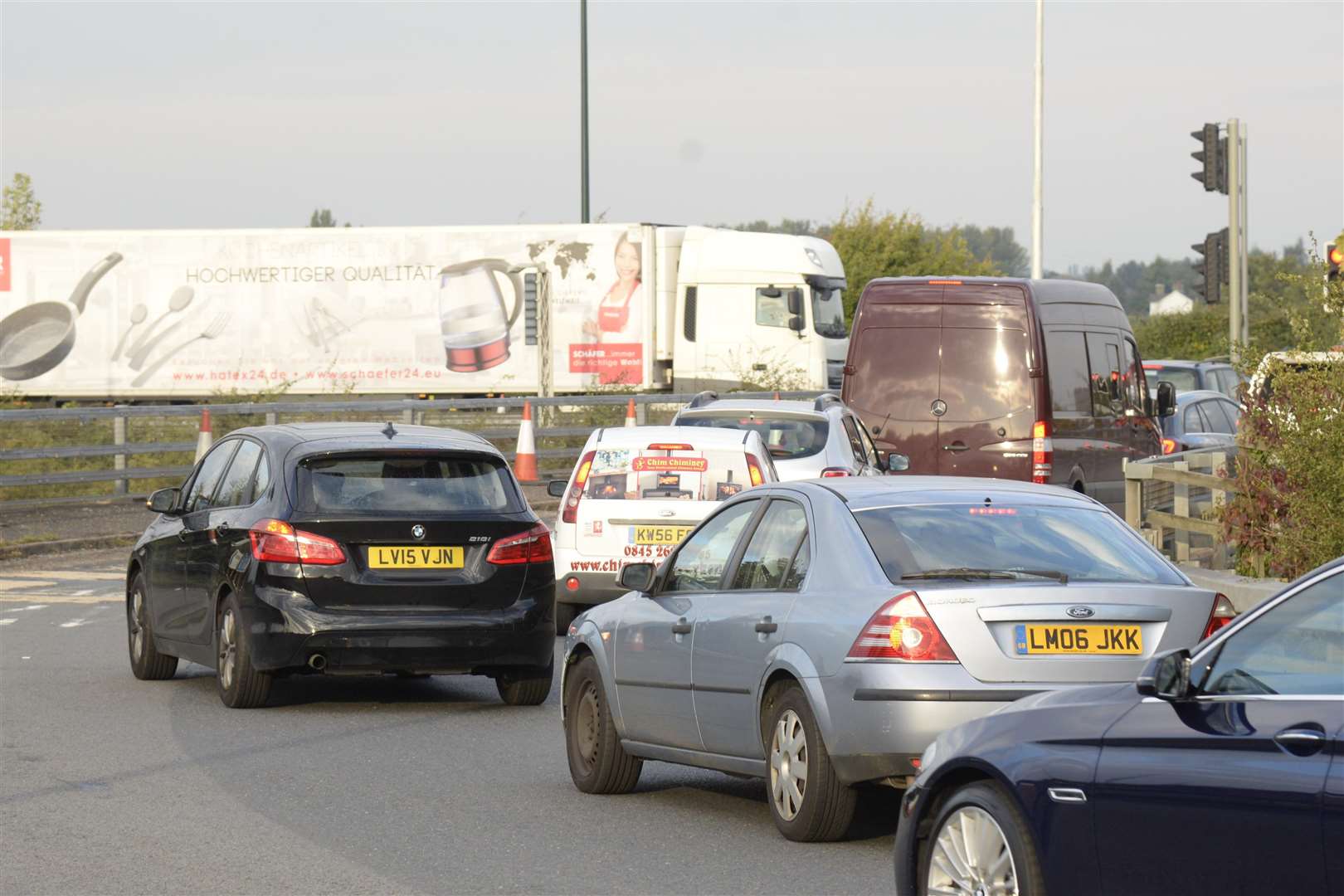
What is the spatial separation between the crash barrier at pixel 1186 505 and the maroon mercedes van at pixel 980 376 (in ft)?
3.64

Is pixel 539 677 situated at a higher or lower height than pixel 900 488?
lower

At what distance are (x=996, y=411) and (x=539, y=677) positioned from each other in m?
8.48

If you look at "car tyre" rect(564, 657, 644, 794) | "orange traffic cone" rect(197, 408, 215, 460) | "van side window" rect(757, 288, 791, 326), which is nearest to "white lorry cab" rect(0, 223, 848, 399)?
"van side window" rect(757, 288, 791, 326)

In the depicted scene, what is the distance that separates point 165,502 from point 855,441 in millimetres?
6346

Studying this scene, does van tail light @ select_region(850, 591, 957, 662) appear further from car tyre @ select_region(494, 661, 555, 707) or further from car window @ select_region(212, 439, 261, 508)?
car window @ select_region(212, 439, 261, 508)

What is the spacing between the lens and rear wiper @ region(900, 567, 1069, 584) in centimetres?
765

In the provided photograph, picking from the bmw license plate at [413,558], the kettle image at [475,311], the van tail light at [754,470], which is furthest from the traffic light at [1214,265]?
the bmw license plate at [413,558]

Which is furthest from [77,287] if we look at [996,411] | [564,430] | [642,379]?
[996,411]

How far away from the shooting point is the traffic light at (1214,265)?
28766mm

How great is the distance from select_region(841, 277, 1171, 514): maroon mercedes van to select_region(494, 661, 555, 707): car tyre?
25.2 feet

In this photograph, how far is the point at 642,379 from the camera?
129ft

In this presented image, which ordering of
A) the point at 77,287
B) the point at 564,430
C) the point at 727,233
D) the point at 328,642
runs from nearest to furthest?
the point at 328,642
the point at 564,430
the point at 727,233
the point at 77,287

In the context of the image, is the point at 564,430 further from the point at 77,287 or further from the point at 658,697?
the point at 658,697

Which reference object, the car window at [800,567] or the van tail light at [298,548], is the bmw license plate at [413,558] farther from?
the car window at [800,567]
